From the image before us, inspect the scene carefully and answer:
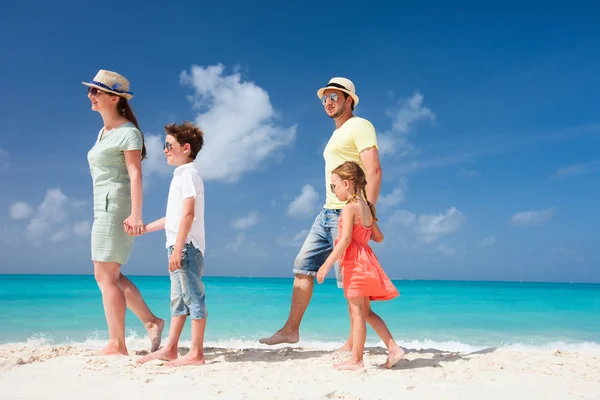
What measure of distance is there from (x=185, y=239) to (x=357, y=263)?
1239 mm

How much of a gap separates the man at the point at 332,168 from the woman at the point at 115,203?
3.93 feet

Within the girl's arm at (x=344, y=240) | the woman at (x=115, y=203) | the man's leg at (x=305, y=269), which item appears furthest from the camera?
the man's leg at (x=305, y=269)

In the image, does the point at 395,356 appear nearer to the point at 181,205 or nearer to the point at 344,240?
the point at 344,240

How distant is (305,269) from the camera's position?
432 centimetres

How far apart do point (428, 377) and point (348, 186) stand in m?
1.43

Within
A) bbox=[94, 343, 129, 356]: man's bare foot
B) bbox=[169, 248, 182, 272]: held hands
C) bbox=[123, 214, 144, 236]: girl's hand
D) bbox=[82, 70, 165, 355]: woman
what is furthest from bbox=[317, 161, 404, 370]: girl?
bbox=[94, 343, 129, 356]: man's bare foot

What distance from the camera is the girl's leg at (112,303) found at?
403cm

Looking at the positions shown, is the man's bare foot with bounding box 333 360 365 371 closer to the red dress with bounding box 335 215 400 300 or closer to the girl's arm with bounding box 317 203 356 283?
the red dress with bounding box 335 215 400 300

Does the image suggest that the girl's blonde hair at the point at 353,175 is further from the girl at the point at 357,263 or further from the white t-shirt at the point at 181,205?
the white t-shirt at the point at 181,205

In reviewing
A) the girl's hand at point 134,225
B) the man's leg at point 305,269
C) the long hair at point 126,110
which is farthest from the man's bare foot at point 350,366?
the long hair at point 126,110

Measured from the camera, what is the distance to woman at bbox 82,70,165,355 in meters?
3.99

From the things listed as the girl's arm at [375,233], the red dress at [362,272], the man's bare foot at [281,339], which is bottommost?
the man's bare foot at [281,339]

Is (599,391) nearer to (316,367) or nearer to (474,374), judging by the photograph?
(474,374)

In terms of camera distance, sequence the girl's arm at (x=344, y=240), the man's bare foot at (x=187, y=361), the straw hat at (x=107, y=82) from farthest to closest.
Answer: the straw hat at (x=107, y=82), the man's bare foot at (x=187, y=361), the girl's arm at (x=344, y=240)
